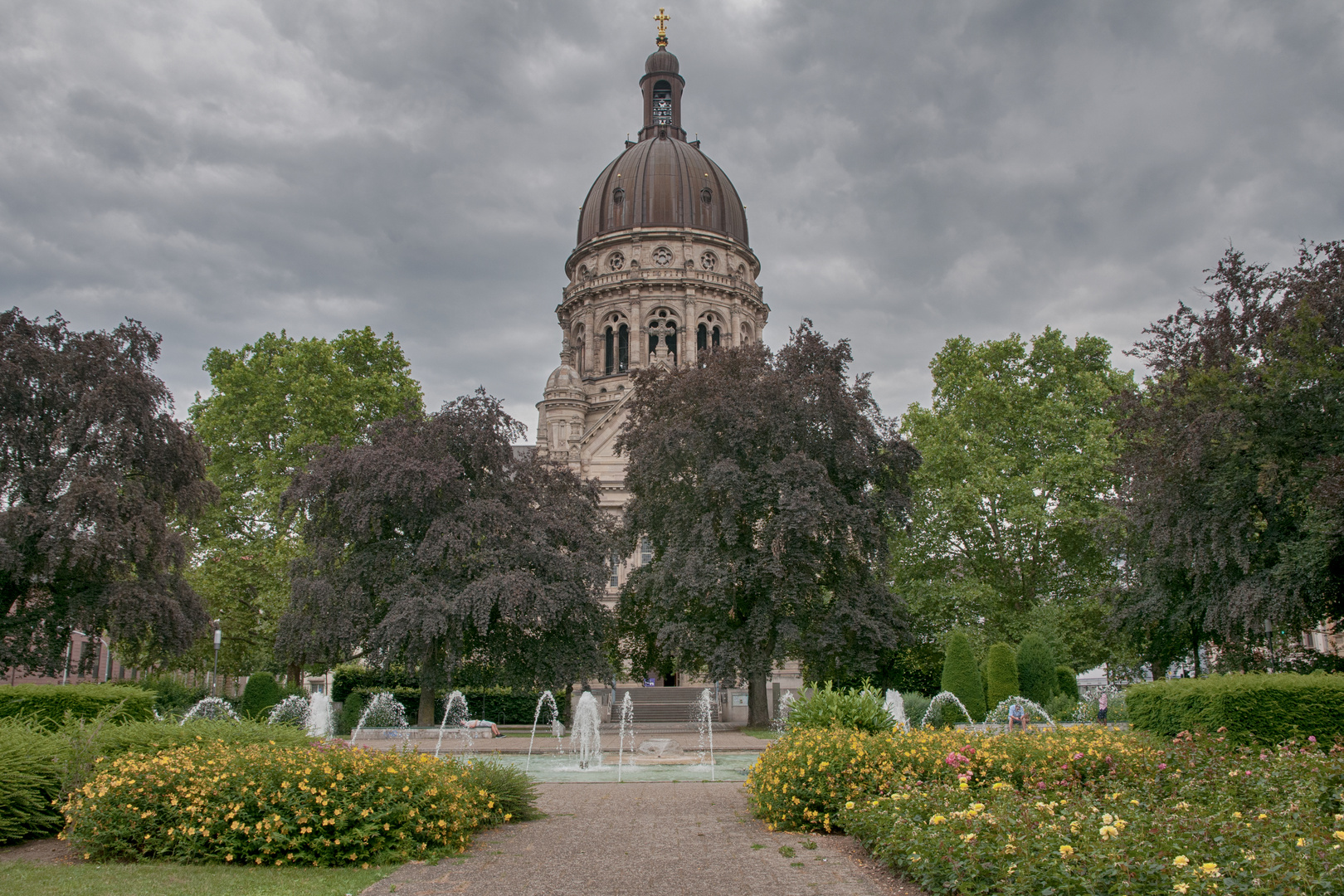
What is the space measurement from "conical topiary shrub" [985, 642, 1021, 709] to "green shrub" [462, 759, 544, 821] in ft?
66.1

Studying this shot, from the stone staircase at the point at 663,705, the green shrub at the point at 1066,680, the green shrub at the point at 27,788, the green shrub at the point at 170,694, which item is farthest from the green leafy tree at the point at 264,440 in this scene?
the green shrub at the point at 27,788

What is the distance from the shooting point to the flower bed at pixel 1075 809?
6.66 m

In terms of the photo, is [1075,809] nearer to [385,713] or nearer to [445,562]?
[445,562]

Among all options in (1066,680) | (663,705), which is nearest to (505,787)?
(663,705)

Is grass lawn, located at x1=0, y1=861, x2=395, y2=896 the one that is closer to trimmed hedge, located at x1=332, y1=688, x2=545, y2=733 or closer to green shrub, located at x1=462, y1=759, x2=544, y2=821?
green shrub, located at x1=462, y1=759, x2=544, y2=821

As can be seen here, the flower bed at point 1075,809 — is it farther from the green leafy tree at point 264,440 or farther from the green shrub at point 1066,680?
the green leafy tree at point 264,440

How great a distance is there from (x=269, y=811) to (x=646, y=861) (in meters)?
3.49

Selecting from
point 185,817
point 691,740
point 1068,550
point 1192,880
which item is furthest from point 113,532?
point 1068,550

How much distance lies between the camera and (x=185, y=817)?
32.1ft

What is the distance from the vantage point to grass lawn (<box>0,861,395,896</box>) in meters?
8.38

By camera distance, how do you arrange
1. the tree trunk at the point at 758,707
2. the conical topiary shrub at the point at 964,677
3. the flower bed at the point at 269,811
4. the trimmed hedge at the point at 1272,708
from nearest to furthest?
the flower bed at the point at 269,811 → the trimmed hedge at the point at 1272,708 → the conical topiary shrub at the point at 964,677 → the tree trunk at the point at 758,707

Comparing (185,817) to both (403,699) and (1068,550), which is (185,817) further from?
(1068,550)

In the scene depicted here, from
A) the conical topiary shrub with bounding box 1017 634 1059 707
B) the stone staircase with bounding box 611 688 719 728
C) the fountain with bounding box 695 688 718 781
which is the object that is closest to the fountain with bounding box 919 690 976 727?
the conical topiary shrub with bounding box 1017 634 1059 707

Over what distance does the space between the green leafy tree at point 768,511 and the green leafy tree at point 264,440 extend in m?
13.6
